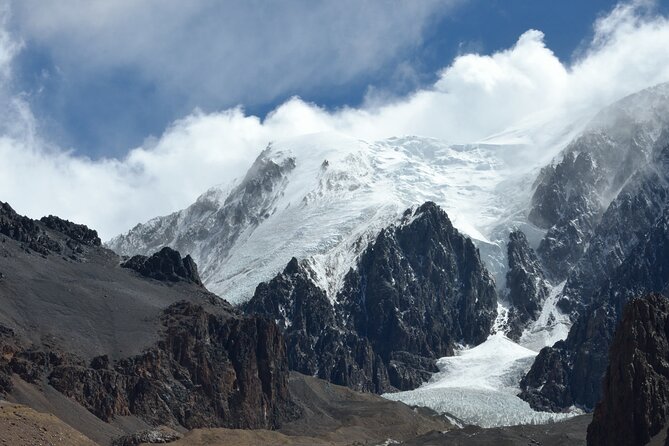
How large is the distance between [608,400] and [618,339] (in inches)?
416

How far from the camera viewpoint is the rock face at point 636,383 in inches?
6973

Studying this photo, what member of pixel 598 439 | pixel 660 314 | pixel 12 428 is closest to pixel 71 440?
pixel 12 428

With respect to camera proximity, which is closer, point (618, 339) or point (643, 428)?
point (643, 428)

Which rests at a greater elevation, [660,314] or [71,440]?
[660,314]

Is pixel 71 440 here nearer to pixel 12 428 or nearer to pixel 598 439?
pixel 12 428

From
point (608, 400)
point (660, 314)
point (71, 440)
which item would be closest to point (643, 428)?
point (608, 400)

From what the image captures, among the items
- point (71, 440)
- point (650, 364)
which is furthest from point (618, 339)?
point (71, 440)

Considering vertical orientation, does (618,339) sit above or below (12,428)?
above

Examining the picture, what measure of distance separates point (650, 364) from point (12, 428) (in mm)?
91789

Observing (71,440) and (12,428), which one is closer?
(12,428)

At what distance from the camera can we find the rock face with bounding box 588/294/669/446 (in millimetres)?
177125

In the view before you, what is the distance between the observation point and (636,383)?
180 m

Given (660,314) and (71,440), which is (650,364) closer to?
(660,314)

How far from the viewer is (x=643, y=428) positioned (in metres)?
177
